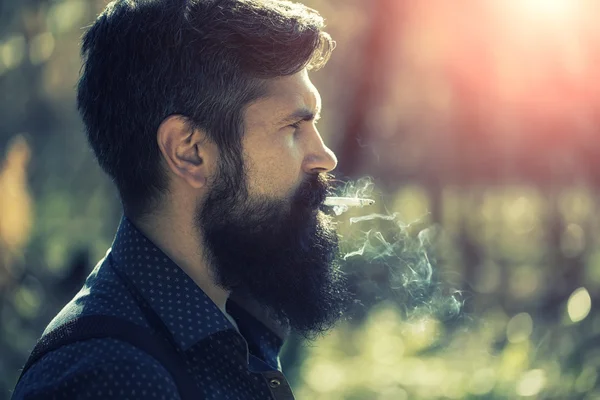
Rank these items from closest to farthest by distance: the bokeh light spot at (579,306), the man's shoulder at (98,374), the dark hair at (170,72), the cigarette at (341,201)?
the man's shoulder at (98,374) < the dark hair at (170,72) < the cigarette at (341,201) < the bokeh light spot at (579,306)

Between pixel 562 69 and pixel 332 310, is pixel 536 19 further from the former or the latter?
pixel 332 310

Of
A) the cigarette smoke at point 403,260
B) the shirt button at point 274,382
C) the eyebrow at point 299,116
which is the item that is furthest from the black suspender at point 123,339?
the cigarette smoke at point 403,260

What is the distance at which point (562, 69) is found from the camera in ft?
15.4

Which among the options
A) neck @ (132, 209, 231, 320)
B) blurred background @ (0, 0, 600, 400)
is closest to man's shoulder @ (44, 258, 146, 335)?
neck @ (132, 209, 231, 320)

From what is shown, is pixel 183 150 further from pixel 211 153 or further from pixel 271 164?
pixel 271 164

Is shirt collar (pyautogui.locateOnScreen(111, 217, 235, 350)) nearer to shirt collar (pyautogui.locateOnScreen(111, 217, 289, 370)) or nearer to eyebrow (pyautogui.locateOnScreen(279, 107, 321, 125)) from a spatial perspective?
shirt collar (pyautogui.locateOnScreen(111, 217, 289, 370))

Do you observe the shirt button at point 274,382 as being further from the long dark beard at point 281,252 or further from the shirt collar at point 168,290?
the long dark beard at point 281,252

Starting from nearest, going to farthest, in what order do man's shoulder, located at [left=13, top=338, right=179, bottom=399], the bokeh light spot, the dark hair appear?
man's shoulder, located at [left=13, top=338, right=179, bottom=399] → the dark hair → the bokeh light spot

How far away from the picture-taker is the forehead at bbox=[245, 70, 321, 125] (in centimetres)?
181

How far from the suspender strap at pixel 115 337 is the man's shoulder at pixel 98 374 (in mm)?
15

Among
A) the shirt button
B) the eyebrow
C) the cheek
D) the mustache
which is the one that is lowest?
the shirt button

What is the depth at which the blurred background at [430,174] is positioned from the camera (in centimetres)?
399

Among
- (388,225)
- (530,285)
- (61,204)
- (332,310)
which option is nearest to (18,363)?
(61,204)

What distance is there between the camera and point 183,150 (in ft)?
5.84
